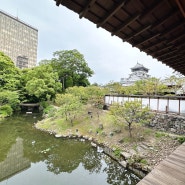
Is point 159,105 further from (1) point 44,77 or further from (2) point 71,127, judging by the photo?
(1) point 44,77

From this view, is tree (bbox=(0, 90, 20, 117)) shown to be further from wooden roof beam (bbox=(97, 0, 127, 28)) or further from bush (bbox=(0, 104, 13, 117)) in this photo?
wooden roof beam (bbox=(97, 0, 127, 28))

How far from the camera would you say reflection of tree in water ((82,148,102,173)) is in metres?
8.49

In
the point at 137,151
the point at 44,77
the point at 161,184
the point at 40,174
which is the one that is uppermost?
the point at 44,77

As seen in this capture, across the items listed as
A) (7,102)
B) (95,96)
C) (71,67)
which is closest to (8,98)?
(7,102)

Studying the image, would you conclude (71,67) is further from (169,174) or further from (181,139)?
(169,174)

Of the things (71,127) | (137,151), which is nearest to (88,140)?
(71,127)

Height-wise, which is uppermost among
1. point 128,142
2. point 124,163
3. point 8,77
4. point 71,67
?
point 71,67

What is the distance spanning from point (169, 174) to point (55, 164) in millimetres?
5746

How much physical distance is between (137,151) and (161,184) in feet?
14.8

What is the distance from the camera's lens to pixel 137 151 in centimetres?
893

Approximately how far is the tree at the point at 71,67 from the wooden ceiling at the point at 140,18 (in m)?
27.3

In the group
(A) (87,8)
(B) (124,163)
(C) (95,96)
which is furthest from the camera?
(C) (95,96)

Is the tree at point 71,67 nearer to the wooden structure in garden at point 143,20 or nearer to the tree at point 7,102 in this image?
the tree at point 7,102

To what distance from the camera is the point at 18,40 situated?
51.0 meters
